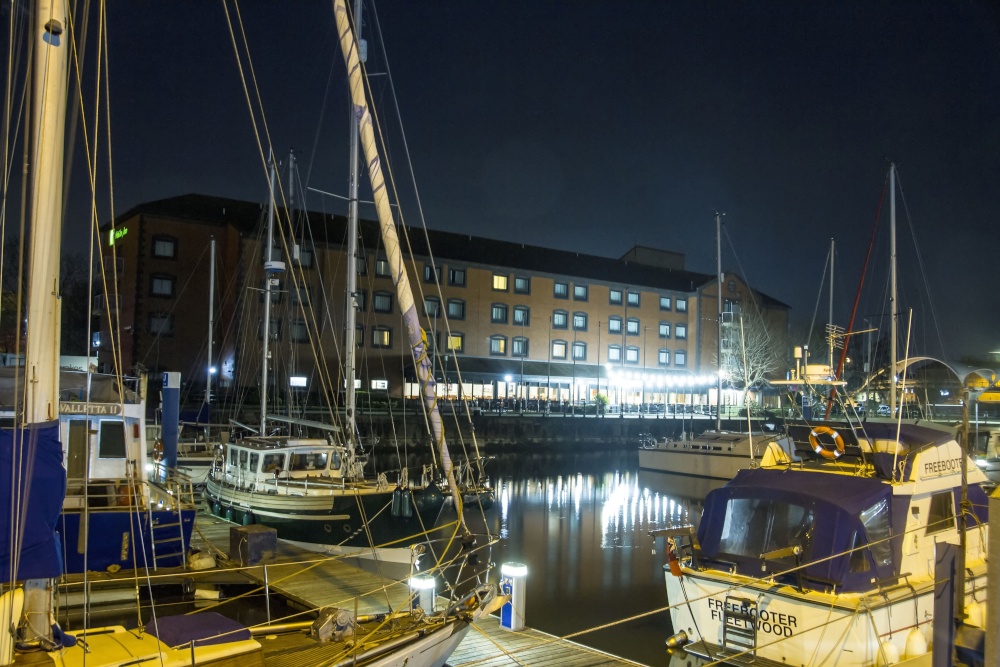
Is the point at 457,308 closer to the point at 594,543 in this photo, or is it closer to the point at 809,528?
the point at 594,543

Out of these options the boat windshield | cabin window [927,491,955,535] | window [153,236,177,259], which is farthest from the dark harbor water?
window [153,236,177,259]

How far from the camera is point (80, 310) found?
6450cm

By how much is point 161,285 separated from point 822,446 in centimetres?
5330

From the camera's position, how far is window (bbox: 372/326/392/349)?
62188mm

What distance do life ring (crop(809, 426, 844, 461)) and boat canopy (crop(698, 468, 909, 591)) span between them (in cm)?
67

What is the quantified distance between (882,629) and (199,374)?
171 ft

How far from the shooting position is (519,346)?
235ft

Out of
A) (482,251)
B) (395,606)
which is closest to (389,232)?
(395,606)

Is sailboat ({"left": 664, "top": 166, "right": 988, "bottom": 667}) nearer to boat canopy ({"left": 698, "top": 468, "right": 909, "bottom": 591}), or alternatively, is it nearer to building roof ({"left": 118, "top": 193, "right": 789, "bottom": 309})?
boat canopy ({"left": 698, "top": 468, "right": 909, "bottom": 591})

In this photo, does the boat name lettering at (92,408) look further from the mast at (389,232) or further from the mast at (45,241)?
the mast at (45,241)

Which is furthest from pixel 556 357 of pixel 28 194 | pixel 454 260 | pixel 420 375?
pixel 28 194

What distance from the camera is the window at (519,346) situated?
71188mm

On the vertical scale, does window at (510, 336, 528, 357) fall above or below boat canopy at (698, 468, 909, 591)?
above

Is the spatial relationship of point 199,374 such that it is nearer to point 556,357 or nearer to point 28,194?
point 556,357
